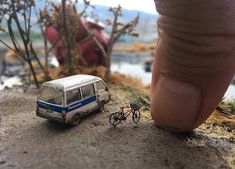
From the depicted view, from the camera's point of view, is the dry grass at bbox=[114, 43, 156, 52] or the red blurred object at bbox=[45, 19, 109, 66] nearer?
the red blurred object at bbox=[45, 19, 109, 66]

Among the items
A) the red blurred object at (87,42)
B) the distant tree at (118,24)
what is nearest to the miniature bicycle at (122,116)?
the distant tree at (118,24)

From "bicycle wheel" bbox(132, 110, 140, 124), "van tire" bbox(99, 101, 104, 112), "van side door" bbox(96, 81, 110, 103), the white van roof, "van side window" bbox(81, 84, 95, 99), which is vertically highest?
the white van roof

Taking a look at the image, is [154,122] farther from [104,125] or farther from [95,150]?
[95,150]

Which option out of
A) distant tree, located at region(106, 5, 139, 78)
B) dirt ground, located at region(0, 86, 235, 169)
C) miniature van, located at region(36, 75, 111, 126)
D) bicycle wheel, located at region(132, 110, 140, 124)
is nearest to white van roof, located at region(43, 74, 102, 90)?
miniature van, located at region(36, 75, 111, 126)

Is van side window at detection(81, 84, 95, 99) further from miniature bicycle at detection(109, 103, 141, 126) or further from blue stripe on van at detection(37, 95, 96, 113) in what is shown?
miniature bicycle at detection(109, 103, 141, 126)

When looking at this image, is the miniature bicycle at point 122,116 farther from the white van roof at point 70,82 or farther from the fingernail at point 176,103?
the white van roof at point 70,82

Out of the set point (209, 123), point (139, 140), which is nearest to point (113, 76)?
point (209, 123)

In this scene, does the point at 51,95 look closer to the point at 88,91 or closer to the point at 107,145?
the point at 88,91
